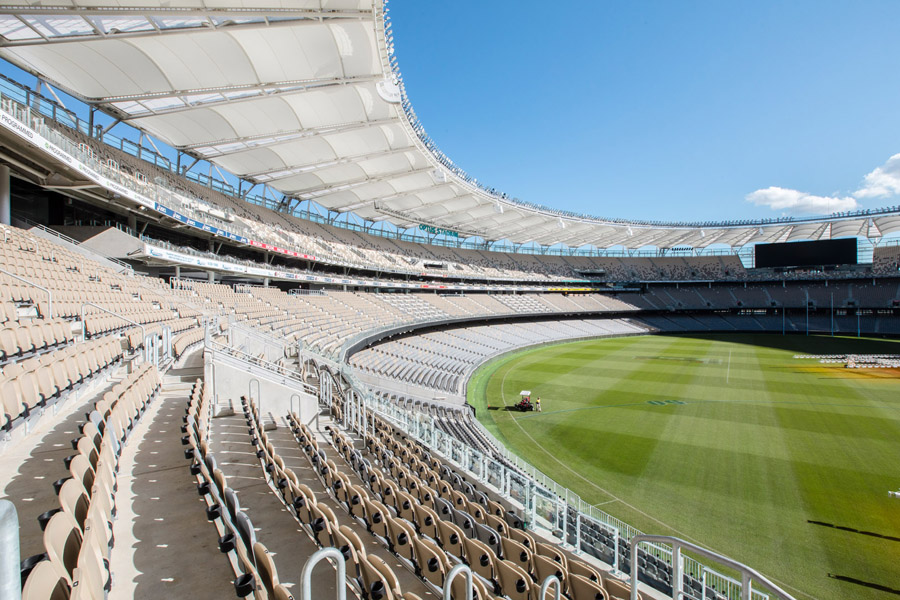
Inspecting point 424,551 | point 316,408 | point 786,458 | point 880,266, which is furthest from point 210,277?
point 880,266

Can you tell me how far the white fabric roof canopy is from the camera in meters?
15.0

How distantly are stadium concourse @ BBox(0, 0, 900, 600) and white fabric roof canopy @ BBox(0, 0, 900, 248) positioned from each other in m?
0.13

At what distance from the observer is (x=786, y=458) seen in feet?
45.2

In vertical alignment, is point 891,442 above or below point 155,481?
below

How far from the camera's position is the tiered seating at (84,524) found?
2191 mm

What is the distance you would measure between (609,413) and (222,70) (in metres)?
21.8

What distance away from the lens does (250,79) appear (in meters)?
18.4

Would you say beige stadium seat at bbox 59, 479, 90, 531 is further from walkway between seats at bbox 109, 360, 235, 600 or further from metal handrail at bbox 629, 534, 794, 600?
metal handrail at bbox 629, 534, 794, 600

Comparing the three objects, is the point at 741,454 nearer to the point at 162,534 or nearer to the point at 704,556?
the point at 704,556

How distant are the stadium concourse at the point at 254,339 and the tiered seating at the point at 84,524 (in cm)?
3

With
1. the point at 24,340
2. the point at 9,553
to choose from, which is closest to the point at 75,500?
the point at 9,553

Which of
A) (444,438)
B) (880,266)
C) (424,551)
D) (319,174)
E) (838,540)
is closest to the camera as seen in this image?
(424,551)

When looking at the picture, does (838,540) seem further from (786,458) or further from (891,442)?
(891,442)

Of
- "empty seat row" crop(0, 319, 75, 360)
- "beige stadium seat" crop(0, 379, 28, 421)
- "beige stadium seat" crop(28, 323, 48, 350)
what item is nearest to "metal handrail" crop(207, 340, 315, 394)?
"empty seat row" crop(0, 319, 75, 360)
